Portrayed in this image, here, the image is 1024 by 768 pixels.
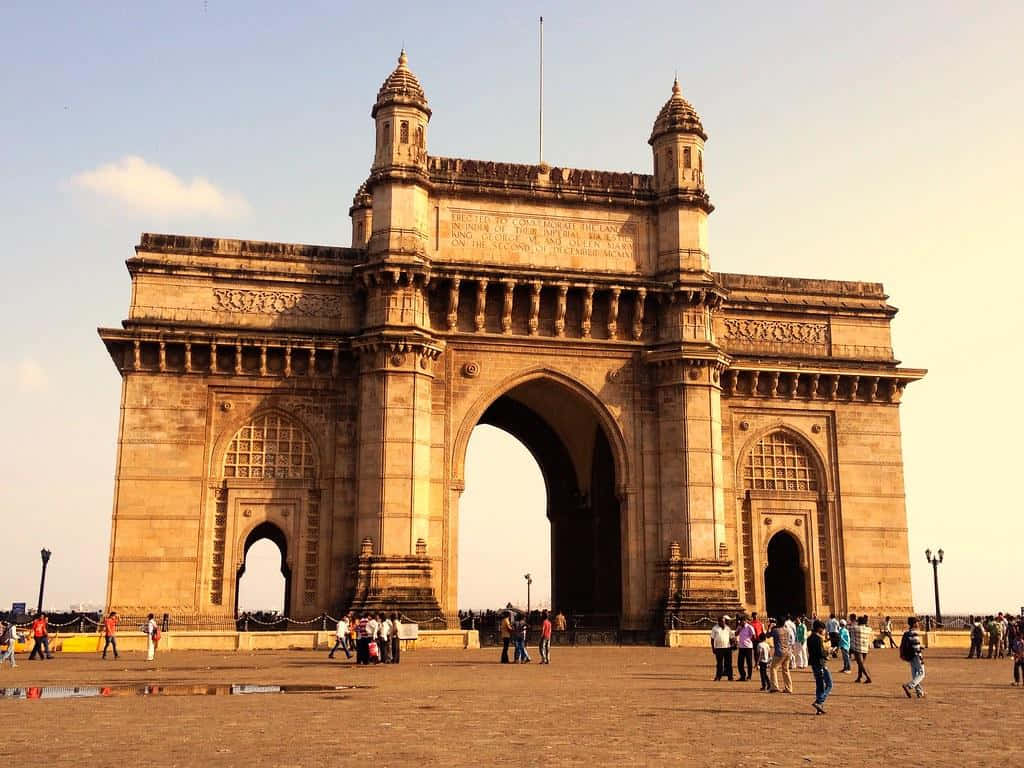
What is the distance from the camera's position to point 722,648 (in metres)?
23.4

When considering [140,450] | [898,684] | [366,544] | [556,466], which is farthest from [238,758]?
[556,466]

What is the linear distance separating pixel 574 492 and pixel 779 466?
8.92m

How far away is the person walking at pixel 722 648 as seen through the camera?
23.0m

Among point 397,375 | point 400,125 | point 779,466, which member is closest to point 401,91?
point 400,125

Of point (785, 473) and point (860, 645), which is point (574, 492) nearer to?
point (785, 473)

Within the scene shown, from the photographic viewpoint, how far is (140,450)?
3544 centimetres

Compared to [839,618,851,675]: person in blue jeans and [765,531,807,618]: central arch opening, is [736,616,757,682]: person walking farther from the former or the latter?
[765,531,807,618]: central arch opening

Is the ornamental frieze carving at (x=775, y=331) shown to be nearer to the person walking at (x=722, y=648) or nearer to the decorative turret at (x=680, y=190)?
the decorative turret at (x=680, y=190)

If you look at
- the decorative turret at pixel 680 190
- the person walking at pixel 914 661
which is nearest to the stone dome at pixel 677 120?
the decorative turret at pixel 680 190

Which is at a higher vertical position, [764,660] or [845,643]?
[845,643]

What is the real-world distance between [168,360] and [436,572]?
10.9m

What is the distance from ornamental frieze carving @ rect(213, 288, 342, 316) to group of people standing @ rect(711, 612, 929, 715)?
60.8 feet

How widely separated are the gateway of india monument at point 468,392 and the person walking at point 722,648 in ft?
38.1

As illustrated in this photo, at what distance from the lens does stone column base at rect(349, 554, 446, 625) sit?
33438 millimetres
